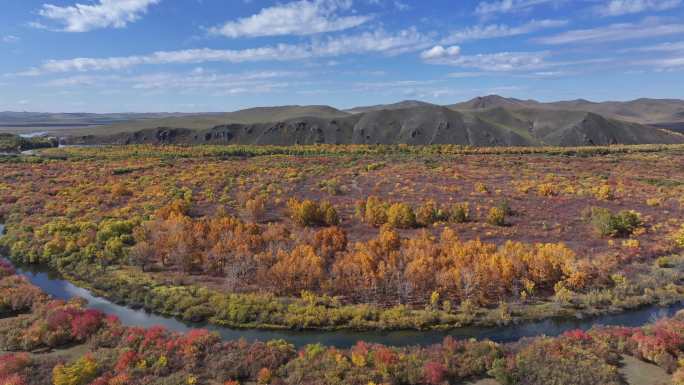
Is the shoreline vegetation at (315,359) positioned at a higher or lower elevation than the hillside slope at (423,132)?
lower

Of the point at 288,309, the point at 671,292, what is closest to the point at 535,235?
the point at 671,292

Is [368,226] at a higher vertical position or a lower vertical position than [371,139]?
lower

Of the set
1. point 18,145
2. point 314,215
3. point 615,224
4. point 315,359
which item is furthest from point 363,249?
point 18,145

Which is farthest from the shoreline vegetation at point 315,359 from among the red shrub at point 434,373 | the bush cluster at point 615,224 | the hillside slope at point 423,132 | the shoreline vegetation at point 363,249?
the hillside slope at point 423,132

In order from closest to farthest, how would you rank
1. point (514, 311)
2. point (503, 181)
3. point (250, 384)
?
point (250, 384) → point (514, 311) → point (503, 181)

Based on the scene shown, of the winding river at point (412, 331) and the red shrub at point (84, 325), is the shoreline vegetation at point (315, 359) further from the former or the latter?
the winding river at point (412, 331)

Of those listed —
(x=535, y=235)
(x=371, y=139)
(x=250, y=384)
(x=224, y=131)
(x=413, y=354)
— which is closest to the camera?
(x=250, y=384)

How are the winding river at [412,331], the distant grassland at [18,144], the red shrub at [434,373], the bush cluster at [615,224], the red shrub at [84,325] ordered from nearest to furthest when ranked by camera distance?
1. the red shrub at [434,373]
2. the red shrub at [84,325]
3. the winding river at [412,331]
4. the bush cluster at [615,224]
5. the distant grassland at [18,144]

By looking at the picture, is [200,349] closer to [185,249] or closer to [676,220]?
[185,249]
